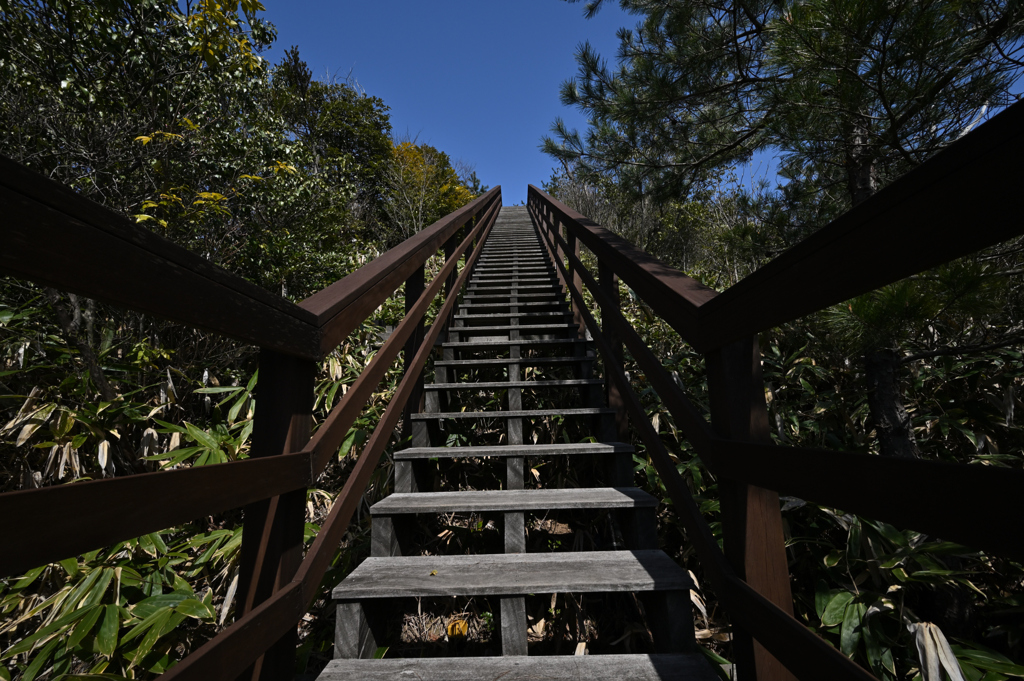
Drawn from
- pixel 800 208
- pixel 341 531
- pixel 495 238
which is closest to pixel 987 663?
pixel 341 531

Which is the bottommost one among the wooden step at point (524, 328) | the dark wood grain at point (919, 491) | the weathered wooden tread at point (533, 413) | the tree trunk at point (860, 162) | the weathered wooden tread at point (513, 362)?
the dark wood grain at point (919, 491)

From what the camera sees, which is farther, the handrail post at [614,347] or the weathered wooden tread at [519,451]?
the handrail post at [614,347]

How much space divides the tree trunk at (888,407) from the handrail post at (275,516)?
2131 millimetres

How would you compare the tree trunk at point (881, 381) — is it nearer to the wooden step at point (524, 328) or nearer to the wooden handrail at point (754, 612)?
the wooden handrail at point (754, 612)

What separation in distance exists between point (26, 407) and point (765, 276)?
3.12 m

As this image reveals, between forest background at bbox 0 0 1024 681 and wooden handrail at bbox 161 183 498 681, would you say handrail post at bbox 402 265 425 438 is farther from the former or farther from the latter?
wooden handrail at bbox 161 183 498 681

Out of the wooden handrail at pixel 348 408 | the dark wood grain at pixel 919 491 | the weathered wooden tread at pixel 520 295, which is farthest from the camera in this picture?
the weathered wooden tread at pixel 520 295

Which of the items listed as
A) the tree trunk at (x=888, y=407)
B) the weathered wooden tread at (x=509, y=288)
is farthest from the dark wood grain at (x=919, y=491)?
the weathered wooden tread at (x=509, y=288)

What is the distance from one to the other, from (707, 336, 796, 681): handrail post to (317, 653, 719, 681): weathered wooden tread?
0.57 ft

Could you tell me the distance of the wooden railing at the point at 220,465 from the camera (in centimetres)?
52

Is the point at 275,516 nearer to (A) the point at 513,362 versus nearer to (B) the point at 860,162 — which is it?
(A) the point at 513,362

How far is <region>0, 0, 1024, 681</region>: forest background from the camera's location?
4.92ft

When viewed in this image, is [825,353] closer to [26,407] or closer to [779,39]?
[779,39]

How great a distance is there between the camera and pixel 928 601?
5.49ft
